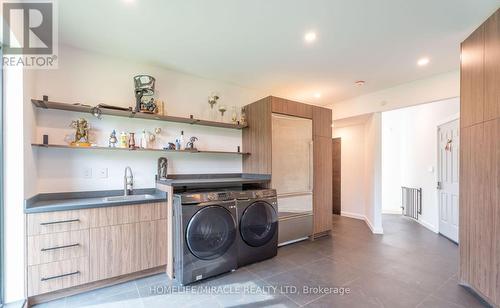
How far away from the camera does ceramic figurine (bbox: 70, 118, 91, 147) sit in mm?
2475

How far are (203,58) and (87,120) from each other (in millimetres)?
1611

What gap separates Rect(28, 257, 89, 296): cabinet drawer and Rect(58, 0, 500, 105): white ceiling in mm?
2324

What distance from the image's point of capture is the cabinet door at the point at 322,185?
12.3 ft

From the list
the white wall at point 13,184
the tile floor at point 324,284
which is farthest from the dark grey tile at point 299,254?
the white wall at point 13,184

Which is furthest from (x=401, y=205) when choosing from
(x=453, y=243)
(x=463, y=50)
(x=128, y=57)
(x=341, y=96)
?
(x=128, y=57)

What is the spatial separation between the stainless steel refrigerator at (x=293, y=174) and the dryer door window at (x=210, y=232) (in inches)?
39.4

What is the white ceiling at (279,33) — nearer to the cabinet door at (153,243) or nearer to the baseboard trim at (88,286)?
the cabinet door at (153,243)

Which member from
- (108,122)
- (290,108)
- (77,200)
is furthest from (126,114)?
(290,108)

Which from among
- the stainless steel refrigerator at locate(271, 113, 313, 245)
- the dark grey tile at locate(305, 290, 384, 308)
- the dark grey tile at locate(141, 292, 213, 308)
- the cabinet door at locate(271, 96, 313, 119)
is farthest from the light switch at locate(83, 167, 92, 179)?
the dark grey tile at locate(305, 290, 384, 308)

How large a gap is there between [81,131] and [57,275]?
4.85 ft

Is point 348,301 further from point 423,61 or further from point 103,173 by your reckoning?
point 423,61

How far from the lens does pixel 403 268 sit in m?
2.64

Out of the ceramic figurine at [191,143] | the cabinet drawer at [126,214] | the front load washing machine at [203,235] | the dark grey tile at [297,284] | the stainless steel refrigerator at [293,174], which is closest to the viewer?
the dark grey tile at [297,284]

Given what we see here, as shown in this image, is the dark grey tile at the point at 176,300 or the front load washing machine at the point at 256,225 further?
the front load washing machine at the point at 256,225
